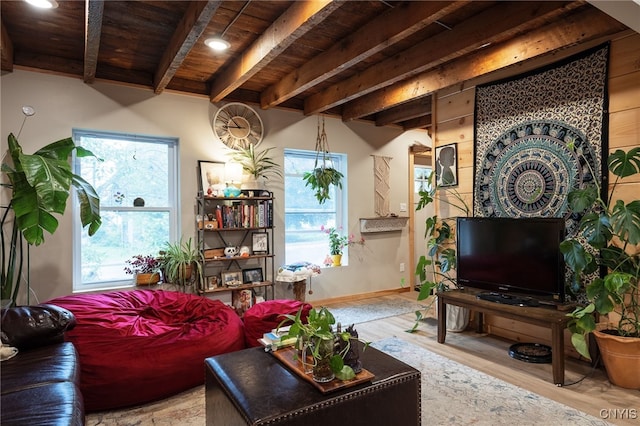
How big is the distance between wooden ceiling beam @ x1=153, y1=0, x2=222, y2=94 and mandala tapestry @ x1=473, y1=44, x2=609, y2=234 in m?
2.67

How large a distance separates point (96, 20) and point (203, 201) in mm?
1934

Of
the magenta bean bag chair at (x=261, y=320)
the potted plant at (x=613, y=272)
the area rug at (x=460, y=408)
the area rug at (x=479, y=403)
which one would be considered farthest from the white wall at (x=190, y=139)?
the potted plant at (x=613, y=272)

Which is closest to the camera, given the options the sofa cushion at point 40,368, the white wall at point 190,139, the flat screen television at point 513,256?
the sofa cushion at point 40,368

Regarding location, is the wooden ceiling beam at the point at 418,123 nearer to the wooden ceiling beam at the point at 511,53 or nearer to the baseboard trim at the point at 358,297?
the wooden ceiling beam at the point at 511,53

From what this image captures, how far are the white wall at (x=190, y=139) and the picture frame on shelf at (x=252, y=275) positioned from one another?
369 millimetres

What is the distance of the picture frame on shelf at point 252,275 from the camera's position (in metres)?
4.26

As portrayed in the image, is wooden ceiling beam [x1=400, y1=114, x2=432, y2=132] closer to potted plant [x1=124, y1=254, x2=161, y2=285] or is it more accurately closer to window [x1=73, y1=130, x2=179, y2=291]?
window [x1=73, y1=130, x2=179, y2=291]

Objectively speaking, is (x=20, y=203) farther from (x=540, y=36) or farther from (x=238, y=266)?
(x=540, y=36)

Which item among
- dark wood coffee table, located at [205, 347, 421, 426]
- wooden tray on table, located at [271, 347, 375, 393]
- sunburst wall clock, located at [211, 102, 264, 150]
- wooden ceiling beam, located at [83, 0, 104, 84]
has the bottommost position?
dark wood coffee table, located at [205, 347, 421, 426]

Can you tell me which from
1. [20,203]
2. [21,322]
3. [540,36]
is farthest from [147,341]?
[540,36]

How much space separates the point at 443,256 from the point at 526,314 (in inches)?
43.0

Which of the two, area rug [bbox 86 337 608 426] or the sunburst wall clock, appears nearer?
area rug [bbox 86 337 608 426]

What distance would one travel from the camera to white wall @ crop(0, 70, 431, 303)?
3.38 meters

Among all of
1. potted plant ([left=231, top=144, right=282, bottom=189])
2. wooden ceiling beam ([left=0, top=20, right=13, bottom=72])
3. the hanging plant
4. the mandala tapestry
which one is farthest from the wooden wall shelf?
wooden ceiling beam ([left=0, top=20, right=13, bottom=72])
